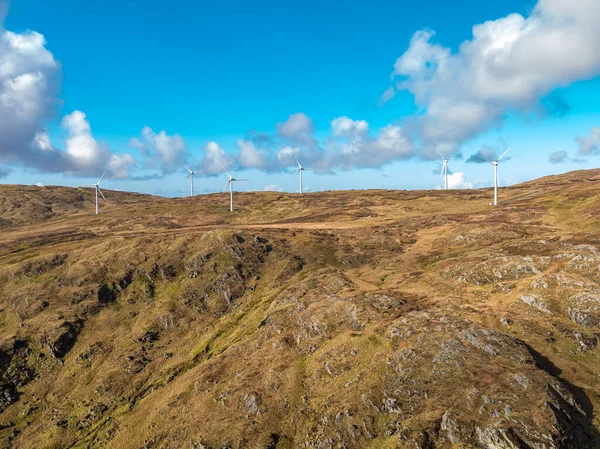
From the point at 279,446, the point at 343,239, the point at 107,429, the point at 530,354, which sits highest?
the point at 343,239

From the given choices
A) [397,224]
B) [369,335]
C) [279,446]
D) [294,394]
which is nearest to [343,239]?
[397,224]

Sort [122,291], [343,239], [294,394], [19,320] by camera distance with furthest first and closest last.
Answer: [343,239] → [122,291] → [19,320] → [294,394]

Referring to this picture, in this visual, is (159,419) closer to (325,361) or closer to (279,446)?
(279,446)

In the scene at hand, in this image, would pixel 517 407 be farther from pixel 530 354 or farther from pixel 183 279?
pixel 183 279

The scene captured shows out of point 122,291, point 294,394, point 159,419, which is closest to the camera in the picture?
point 294,394

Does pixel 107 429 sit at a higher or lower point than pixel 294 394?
lower

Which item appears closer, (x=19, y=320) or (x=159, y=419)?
(x=159, y=419)

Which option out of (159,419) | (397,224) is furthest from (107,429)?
(397,224)
